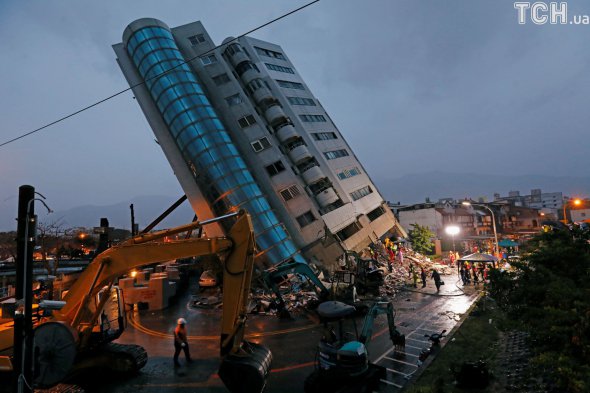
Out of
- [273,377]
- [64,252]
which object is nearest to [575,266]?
[273,377]

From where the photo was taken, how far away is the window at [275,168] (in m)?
33.7

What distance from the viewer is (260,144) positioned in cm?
3412

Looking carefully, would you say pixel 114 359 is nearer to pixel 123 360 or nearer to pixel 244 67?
pixel 123 360

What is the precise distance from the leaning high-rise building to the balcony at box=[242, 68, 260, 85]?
0.41 ft

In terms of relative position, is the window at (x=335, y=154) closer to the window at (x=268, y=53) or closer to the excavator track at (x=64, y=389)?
the window at (x=268, y=53)

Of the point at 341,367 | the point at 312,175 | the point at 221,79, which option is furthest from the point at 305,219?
the point at 341,367

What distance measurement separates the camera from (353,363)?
7348 millimetres

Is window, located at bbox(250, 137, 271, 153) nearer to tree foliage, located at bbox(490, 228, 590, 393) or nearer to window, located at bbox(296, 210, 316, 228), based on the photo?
window, located at bbox(296, 210, 316, 228)

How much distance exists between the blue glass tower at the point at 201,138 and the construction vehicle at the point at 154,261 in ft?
64.3

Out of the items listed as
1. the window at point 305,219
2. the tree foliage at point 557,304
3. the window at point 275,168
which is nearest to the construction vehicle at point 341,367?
the tree foliage at point 557,304

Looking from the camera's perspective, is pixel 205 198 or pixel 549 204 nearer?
pixel 205 198

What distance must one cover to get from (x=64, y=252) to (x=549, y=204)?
129 metres

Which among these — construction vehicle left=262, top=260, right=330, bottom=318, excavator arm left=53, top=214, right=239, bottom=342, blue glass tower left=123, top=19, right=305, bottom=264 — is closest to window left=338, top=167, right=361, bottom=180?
blue glass tower left=123, top=19, right=305, bottom=264

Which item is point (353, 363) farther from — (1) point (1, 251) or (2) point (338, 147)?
(1) point (1, 251)
